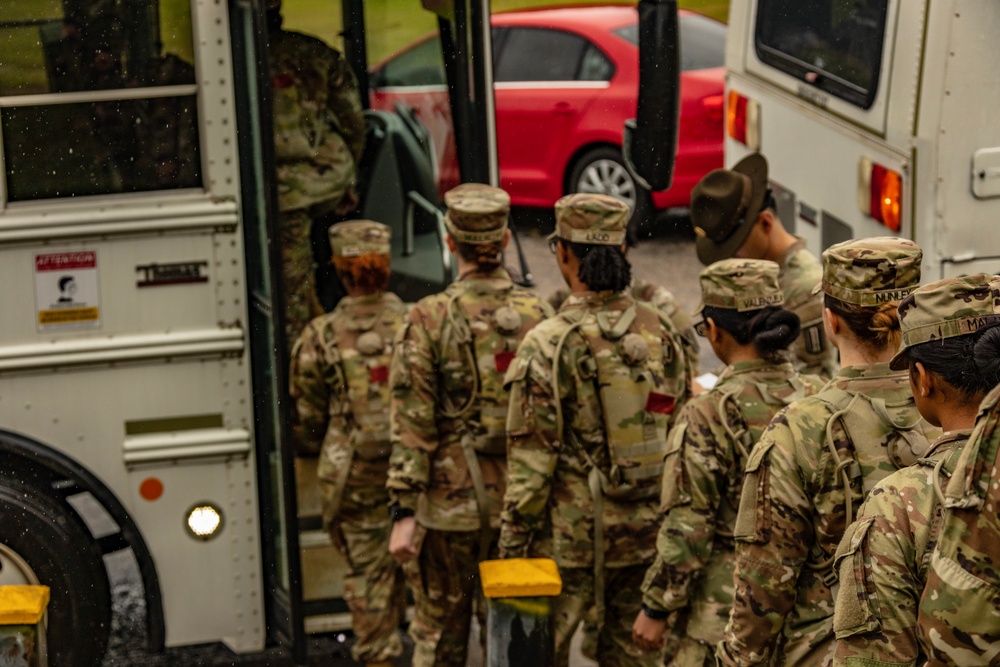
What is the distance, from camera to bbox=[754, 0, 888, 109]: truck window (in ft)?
19.7

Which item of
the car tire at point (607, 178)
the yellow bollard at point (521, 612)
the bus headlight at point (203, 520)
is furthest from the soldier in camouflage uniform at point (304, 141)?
the car tire at point (607, 178)

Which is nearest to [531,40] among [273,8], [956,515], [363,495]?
[273,8]

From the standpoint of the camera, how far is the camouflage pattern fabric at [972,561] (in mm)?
2342

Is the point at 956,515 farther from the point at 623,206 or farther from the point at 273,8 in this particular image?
the point at 273,8

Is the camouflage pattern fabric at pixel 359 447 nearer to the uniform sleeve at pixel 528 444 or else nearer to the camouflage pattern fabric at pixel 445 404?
the camouflage pattern fabric at pixel 445 404

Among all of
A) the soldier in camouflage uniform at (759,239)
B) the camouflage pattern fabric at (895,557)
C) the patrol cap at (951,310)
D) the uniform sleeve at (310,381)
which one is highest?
the patrol cap at (951,310)

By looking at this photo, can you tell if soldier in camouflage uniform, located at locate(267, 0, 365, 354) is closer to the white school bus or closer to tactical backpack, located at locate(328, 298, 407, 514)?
tactical backpack, located at locate(328, 298, 407, 514)

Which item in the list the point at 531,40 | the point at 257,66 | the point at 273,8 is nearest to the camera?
the point at 257,66

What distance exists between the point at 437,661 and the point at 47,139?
7.20ft

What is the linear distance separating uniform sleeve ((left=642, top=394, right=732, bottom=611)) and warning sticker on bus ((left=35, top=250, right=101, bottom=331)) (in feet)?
6.62

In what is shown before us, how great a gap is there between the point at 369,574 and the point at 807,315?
6.05 ft

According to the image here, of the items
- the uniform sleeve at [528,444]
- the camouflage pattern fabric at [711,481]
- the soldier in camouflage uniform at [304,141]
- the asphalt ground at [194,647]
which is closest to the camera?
the camouflage pattern fabric at [711,481]

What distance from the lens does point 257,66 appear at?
4.64m

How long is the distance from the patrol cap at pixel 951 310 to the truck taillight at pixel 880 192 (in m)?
2.93
